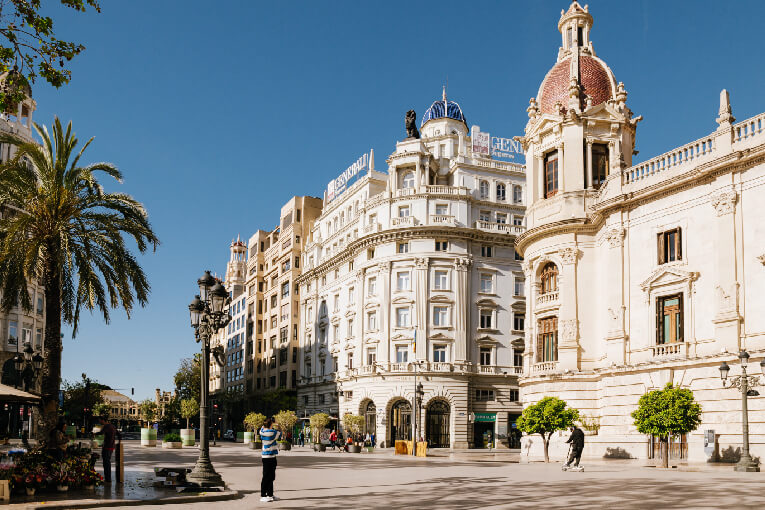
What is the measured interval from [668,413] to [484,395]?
105ft

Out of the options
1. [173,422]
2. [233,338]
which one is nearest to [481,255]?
[233,338]

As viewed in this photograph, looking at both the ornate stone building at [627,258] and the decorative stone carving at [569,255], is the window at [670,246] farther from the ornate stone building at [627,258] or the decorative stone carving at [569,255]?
the decorative stone carving at [569,255]

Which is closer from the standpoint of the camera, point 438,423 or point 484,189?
point 438,423

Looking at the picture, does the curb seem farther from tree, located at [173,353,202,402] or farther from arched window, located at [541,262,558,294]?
tree, located at [173,353,202,402]

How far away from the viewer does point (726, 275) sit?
32.9 metres

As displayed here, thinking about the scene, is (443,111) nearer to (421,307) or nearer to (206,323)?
(421,307)

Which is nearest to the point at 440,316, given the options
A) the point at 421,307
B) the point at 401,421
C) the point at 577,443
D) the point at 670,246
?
the point at 421,307

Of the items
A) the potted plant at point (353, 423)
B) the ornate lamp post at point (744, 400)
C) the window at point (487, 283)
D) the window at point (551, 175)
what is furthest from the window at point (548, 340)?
the potted plant at point (353, 423)

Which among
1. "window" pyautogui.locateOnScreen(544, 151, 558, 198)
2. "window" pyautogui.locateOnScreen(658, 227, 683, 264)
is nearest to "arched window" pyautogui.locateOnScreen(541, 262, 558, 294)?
"window" pyautogui.locateOnScreen(544, 151, 558, 198)

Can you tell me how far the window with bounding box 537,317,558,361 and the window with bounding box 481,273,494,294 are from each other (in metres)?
21.5

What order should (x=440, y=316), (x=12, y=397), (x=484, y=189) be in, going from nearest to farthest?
(x=12, y=397)
(x=440, y=316)
(x=484, y=189)

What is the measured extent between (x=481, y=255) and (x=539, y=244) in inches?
842

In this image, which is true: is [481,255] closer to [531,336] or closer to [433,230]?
[433,230]

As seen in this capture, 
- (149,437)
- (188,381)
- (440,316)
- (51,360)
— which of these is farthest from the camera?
(188,381)
